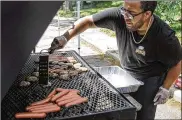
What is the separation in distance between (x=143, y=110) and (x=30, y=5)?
80.4 inches

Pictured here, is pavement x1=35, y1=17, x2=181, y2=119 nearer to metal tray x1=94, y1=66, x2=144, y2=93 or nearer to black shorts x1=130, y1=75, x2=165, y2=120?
black shorts x1=130, y1=75, x2=165, y2=120

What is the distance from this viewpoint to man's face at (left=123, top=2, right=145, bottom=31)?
2.74 meters

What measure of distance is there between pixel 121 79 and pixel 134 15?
0.76 m

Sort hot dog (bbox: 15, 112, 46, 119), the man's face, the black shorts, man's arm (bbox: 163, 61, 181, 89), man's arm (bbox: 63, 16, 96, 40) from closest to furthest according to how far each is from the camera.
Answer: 1. hot dog (bbox: 15, 112, 46, 119)
2. the man's face
3. man's arm (bbox: 163, 61, 181, 89)
4. the black shorts
5. man's arm (bbox: 63, 16, 96, 40)

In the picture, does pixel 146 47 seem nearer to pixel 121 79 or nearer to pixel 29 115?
pixel 121 79

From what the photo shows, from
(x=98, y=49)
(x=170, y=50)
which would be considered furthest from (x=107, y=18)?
(x=98, y=49)

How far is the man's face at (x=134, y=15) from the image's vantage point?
2744mm

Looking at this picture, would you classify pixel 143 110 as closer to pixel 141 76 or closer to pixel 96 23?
Result: pixel 141 76

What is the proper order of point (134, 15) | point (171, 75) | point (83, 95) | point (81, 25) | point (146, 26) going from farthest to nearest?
point (81, 25)
point (171, 75)
point (146, 26)
point (134, 15)
point (83, 95)

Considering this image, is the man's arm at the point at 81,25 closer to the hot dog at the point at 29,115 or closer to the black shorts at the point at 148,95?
the black shorts at the point at 148,95

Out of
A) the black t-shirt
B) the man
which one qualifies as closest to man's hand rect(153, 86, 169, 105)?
the man

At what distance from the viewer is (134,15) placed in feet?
9.09

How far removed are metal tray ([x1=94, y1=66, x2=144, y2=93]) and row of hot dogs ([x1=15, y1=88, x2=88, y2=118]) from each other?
0.67m

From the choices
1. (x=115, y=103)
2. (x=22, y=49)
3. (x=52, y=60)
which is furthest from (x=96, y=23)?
(x=22, y=49)
